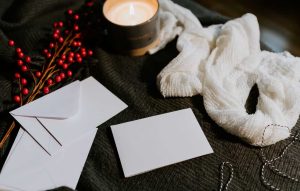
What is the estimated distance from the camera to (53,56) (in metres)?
0.73

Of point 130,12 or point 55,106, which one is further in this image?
point 130,12

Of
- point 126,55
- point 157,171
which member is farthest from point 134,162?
point 126,55

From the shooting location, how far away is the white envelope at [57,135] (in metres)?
0.58

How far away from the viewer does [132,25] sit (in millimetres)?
696

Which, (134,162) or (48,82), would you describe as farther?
(48,82)

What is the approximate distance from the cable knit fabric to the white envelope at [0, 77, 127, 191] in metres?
Answer: 0.15

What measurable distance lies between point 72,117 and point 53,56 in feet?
0.52

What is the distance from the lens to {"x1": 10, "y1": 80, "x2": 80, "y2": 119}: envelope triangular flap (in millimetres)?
651

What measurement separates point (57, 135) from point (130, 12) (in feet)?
1.06

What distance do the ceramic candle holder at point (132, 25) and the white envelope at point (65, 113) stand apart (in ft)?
0.38

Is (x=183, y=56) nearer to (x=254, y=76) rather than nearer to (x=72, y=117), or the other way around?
(x=254, y=76)

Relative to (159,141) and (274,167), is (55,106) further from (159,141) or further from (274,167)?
(274,167)

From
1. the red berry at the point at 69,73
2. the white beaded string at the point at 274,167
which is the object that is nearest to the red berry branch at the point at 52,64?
the red berry at the point at 69,73

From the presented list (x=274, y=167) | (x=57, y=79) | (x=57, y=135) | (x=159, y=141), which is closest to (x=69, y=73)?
(x=57, y=79)
